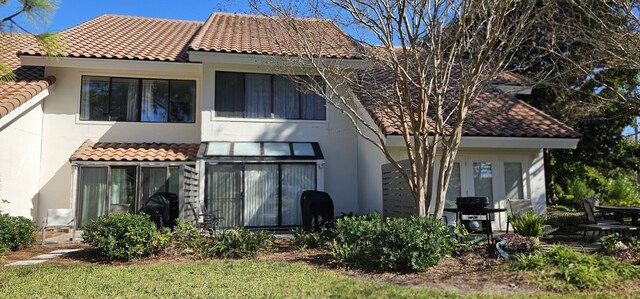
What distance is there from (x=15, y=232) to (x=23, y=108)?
406cm

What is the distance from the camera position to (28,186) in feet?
45.6

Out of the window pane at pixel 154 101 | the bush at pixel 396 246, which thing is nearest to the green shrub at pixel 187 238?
the bush at pixel 396 246

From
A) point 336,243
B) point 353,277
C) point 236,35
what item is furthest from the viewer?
point 236,35

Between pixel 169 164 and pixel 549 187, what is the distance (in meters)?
20.7

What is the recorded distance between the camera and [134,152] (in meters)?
14.3

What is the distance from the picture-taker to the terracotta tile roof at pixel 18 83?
38.5ft

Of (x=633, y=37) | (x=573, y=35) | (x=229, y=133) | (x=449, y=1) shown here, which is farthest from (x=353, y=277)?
(x=573, y=35)

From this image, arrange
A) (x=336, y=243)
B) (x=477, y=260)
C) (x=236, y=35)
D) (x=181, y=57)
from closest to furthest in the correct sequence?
(x=477, y=260) → (x=336, y=243) → (x=181, y=57) → (x=236, y=35)

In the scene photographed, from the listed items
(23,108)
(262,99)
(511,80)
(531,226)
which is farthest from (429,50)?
(23,108)

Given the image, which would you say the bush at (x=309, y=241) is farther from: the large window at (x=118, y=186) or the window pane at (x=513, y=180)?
the window pane at (x=513, y=180)

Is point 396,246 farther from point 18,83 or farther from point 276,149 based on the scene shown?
point 18,83

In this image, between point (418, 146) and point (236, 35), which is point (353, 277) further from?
point (236, 35)

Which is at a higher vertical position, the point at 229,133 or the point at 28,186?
the point at 229,133

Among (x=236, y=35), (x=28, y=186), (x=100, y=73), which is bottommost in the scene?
(x=28, y=186)
